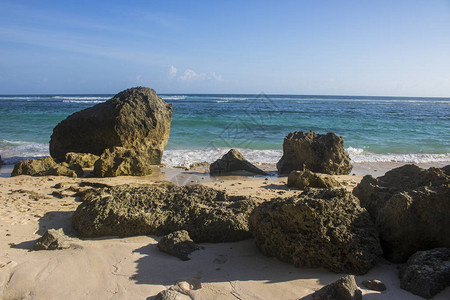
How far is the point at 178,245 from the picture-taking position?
2934 millimetres

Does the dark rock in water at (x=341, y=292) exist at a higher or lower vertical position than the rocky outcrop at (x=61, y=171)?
higher

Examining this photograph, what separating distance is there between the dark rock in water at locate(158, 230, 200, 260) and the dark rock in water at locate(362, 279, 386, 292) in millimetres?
1448

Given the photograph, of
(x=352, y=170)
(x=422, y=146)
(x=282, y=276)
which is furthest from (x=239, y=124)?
(x=282, y=276)

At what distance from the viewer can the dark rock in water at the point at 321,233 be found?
2.57m

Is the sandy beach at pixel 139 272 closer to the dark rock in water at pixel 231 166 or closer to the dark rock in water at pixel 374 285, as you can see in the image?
the dark rock in water at pixel 374 285

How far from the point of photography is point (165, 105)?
889 centimetres

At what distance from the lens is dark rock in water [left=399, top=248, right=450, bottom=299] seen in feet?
7.16

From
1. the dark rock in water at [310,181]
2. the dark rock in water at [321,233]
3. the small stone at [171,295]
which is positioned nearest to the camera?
the small stone at [171,295]

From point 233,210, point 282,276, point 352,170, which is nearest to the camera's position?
point 282,276

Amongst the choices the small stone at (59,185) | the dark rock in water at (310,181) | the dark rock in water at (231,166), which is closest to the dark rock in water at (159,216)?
the small stone at (59,185)

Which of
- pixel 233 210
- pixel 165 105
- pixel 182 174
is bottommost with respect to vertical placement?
pixel 182 174

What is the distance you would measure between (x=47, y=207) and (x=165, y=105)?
521cm

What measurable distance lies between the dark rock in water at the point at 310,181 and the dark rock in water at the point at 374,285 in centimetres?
331

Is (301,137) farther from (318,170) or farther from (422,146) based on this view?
(422,146)
